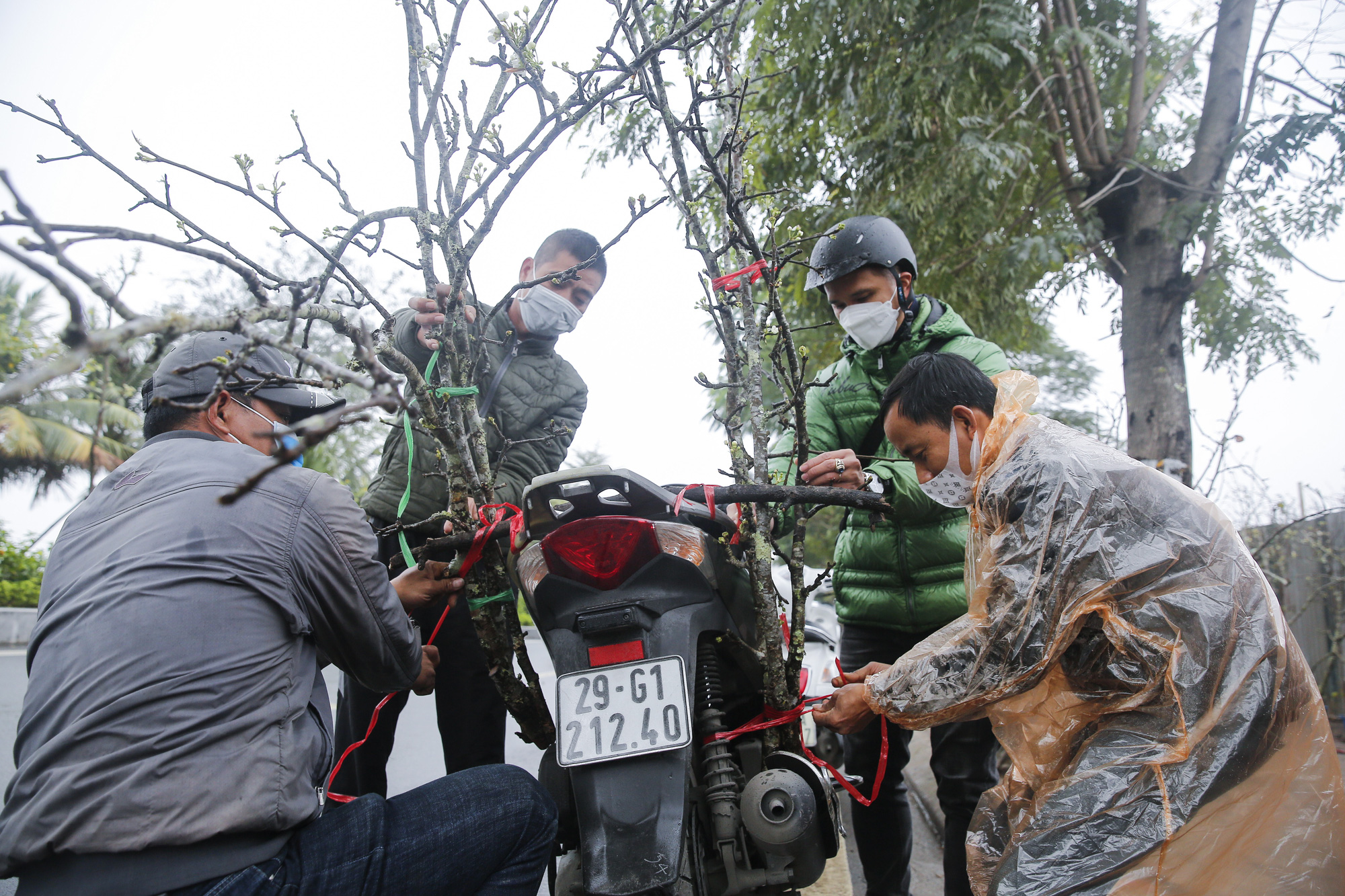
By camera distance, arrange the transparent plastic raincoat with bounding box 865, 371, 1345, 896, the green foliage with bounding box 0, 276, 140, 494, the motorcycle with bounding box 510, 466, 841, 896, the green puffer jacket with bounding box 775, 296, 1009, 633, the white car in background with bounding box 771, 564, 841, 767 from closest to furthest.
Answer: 1. the transparent plastic raincoat with bounding box 865, 371, 1345, 896
2. the motorcycle with bounding box 510, 466, 841, 896
3. the green puffer jacket with bounding box 775, 296, 1009, 633
4. the white car in background with bounding box 771, 564, 841, 767
5. the green foliage with bounding box 0, 276, 140, 494

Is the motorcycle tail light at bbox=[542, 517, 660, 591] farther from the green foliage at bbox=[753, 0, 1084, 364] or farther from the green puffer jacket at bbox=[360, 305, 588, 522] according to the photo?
the green foliage at bbox=[753, 0, 1084, 364]

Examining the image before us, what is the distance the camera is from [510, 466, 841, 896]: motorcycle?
1.57 metres

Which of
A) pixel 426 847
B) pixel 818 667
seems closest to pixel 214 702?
pixel 426 847

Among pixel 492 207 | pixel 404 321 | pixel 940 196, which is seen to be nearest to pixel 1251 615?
pixel 492 207

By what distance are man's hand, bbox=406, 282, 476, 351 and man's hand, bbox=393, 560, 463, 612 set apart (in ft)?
1.74

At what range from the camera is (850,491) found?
196cm

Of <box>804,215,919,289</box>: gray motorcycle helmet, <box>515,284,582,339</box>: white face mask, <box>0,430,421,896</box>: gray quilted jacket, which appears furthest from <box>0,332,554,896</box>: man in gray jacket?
<box>804,215,919,289</box>: gray motorcycle helmet

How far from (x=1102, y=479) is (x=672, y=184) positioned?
135cm

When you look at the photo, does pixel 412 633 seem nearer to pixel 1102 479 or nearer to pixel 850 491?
pixel 850 491

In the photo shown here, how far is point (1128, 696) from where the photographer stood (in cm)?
150

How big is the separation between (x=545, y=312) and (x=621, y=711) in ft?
4.28

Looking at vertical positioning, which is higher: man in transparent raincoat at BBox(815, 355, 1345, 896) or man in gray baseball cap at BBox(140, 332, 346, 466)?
man in gray baseball cap at BBox(140, 332, 346, 466)

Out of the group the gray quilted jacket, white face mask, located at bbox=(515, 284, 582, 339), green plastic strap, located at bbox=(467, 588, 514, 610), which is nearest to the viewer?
the gray quilted jacket

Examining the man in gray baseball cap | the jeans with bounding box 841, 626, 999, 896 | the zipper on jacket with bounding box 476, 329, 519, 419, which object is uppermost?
the zipper on jacket with bounding box 476, 329, 519, 419
